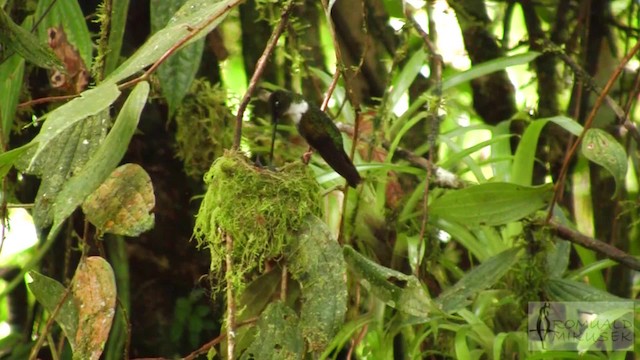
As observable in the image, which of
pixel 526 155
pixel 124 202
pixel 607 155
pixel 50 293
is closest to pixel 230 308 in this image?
pixel 124 202

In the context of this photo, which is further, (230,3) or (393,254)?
(393,254)

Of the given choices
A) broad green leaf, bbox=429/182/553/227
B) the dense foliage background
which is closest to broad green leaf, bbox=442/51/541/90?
the dense foliage background

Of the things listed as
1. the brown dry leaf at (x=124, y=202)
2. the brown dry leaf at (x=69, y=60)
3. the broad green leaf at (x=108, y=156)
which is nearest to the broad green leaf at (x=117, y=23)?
the brown dry leaf at (x=69, y=60)

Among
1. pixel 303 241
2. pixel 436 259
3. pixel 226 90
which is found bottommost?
pixel 436 259

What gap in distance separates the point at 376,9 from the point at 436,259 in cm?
58

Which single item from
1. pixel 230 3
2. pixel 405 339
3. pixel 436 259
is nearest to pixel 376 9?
pixel 436 259

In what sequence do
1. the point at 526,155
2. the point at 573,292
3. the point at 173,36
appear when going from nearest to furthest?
the point at 173,36
the point at 573,292
the point at 526,155

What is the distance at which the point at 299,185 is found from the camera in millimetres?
848

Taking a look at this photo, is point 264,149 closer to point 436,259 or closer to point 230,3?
point 436,259

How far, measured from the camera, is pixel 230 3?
821mm

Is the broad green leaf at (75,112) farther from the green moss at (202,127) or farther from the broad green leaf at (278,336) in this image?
the green moss at (202,127)

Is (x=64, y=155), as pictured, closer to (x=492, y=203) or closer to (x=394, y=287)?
(x=394, y=287)

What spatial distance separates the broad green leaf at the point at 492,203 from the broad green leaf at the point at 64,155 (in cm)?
49

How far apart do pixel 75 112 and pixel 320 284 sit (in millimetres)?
276
